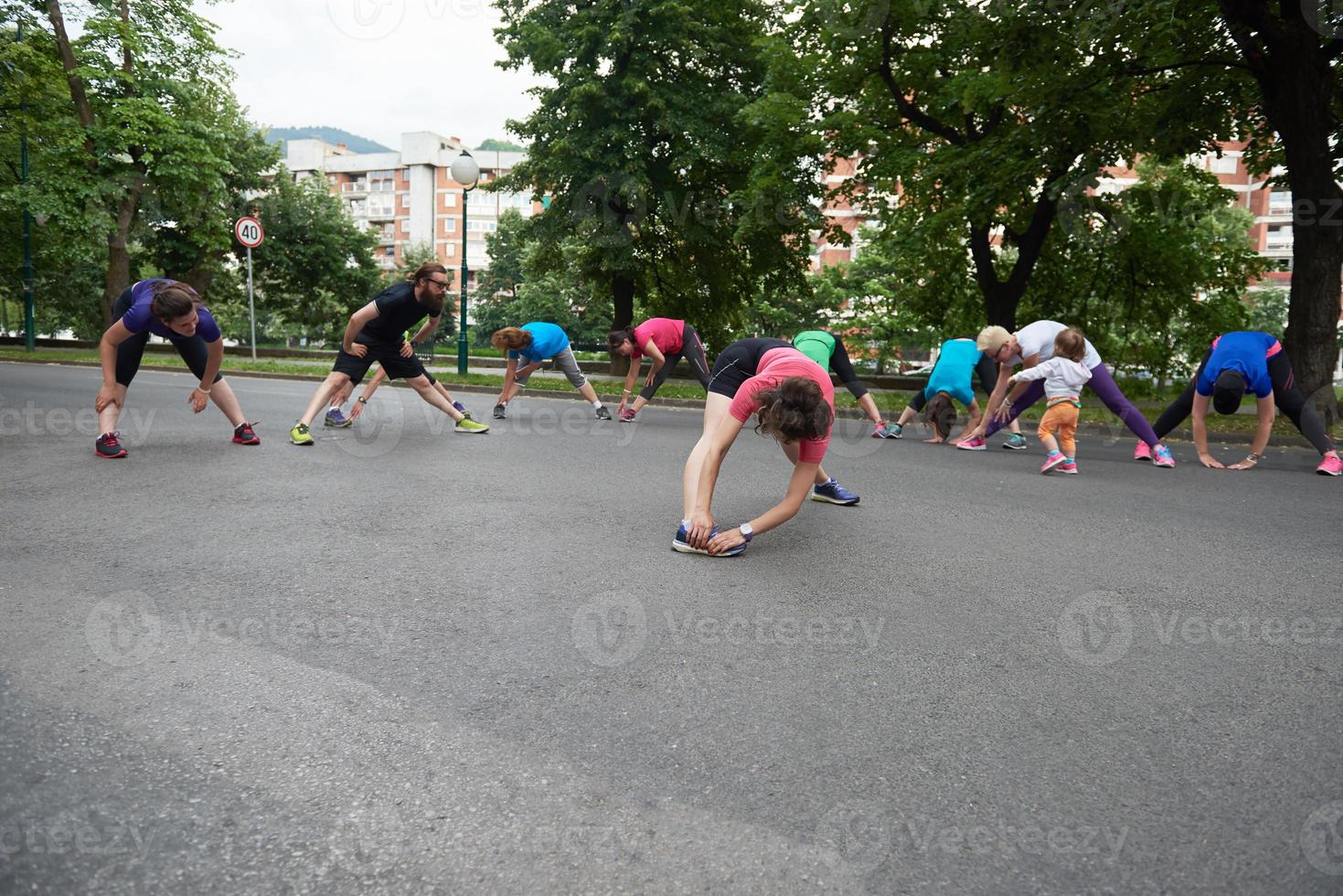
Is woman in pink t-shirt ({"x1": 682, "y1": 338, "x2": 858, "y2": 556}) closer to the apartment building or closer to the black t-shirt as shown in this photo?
the black t-shirt

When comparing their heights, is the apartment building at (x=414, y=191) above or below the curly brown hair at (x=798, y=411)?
above

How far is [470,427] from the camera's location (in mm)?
10320

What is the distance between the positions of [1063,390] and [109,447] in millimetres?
8656

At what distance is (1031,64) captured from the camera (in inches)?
540

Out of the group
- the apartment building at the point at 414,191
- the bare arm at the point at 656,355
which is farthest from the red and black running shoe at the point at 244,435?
the apartment building at the point at 414,191

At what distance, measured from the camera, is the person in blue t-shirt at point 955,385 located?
1048 cm

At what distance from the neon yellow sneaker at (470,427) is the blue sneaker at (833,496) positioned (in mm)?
4782

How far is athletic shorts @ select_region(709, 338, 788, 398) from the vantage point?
205 inches

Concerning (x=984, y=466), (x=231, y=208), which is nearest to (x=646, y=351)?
(x=984, y=466)

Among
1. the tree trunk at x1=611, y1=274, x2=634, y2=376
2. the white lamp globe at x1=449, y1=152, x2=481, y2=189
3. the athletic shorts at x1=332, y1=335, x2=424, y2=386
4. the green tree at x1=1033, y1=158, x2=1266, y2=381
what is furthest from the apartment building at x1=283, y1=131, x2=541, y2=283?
the athletic shorts at x1=332, y1=335, x2=424, y2=386

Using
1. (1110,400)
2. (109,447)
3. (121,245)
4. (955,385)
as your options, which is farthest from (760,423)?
(121,245)

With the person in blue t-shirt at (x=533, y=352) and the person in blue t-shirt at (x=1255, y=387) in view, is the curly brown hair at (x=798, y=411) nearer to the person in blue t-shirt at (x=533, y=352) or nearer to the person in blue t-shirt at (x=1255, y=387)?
the person in blue t-shirt at (x=1255, y=387)

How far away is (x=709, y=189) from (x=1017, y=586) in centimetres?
2249

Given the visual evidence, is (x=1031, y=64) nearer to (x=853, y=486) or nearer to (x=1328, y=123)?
(x=1328, y=123)
